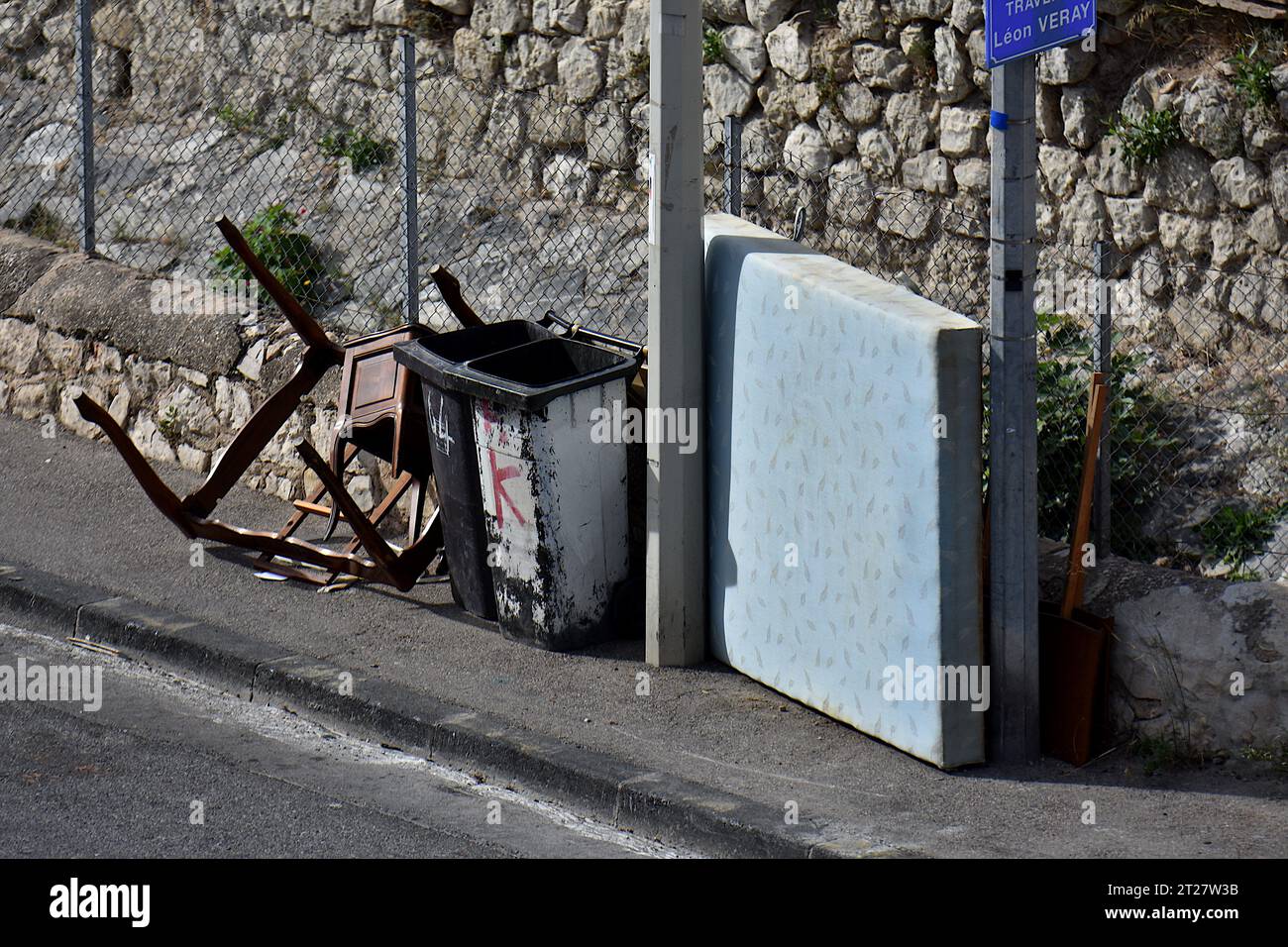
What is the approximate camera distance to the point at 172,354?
8102mm

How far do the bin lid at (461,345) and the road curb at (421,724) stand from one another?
1.15 m

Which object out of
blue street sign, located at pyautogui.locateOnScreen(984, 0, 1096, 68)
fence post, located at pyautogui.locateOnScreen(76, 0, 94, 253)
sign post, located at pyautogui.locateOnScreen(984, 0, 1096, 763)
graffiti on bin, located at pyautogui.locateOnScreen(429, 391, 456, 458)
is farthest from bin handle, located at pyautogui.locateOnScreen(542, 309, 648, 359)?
fence post, located at pyautogui.locateOnScreen(76, 0, 94, 253)

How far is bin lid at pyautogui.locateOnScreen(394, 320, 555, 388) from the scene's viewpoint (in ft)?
20.4

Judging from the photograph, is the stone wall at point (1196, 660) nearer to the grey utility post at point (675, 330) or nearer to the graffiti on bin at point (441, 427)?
the grey utility post at point (675, 330)

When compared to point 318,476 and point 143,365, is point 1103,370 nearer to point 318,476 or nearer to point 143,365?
point 318,476

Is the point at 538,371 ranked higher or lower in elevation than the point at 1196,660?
higher

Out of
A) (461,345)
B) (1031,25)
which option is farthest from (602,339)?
(1031,25)

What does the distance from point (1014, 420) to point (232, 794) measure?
104 inches

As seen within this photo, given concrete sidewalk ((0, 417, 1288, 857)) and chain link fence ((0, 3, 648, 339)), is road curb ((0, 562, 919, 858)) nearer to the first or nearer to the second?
concrete sidewalk ((0, 417, 1288, 857))

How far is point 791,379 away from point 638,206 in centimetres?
408

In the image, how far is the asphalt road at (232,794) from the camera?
4.82 meters

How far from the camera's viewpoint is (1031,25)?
4.71 metres

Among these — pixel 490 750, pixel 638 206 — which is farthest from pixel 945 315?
pixel 638 206

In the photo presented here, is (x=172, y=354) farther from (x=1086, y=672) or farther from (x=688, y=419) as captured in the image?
(x=1086, y=672)
